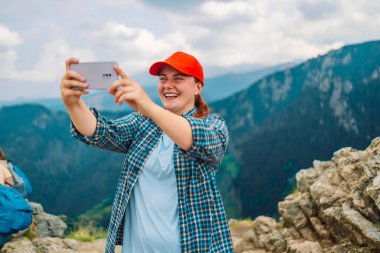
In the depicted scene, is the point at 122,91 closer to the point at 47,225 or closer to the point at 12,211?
the point at 12,211

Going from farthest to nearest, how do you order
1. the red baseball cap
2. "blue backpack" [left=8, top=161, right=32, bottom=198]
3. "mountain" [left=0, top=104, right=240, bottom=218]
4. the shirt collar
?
1. "mountain" [left=0, top=104, right=240, bottom=218]
2. "blue backpack" [left=8, top=161, right=32, bottom=198]
3. the shirt collar
4. the red baseball cap

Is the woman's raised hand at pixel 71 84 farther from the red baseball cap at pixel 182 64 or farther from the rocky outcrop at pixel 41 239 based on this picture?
the rocky outcrop at pixel 41 239

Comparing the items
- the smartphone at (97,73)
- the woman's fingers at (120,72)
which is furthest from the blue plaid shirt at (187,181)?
the woman's fingers at (120,72)

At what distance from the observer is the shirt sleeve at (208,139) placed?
1876 millimetres

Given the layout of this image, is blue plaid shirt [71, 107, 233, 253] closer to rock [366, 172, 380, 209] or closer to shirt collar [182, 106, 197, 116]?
shirt collar [182, 106, 197, 116]

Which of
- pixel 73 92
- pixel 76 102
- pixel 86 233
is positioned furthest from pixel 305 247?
pixel 86 233

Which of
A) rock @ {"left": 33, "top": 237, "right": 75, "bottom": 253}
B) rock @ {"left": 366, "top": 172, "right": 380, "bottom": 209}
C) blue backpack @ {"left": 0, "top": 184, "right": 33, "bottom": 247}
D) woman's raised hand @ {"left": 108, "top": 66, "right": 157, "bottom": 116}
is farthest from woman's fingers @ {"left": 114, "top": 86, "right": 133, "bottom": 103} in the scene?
rock @ {"left": 33, "top": 237, "right": 75, "bottom": 253}

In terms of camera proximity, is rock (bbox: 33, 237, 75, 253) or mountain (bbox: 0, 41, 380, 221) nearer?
rock (bbox: 33, 237, 75, 253)

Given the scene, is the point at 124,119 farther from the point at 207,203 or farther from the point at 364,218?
the point at 364,218

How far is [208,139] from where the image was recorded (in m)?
1.93

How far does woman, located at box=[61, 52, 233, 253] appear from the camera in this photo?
2.14 meters

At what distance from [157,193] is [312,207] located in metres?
5.23

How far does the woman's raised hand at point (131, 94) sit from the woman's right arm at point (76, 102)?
209 mm

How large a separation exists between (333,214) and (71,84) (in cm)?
465
